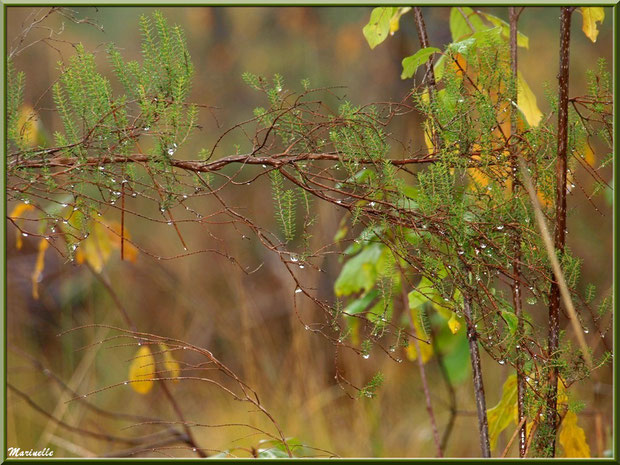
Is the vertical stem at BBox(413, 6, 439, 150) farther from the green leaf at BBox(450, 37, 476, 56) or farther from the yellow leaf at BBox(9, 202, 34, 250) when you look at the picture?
the yellow leaf at BBox(9, 202, 34, 250)

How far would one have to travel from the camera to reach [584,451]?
2.93 feet

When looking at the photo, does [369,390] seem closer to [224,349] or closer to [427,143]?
[427,143]

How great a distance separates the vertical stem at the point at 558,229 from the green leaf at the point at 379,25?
22 cm

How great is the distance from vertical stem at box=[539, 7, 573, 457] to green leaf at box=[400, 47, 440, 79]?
0.15 m

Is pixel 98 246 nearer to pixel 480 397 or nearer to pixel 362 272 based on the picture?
pixel 362 272

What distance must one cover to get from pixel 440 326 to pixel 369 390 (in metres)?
0.69

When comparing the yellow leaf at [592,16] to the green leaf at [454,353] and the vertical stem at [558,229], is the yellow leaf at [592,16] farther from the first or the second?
the green leaf at [454,353]

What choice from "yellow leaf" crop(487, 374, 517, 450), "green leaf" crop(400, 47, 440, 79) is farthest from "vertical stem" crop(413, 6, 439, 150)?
"yellow leaf" crop(487, 374, 517, 450)

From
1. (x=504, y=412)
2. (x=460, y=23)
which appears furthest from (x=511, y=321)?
(x=460, y=23)

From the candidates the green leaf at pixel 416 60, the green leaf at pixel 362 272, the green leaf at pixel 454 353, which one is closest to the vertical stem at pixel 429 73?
the green leaf at pixel 416 60

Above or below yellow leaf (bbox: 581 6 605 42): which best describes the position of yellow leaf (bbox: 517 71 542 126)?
below

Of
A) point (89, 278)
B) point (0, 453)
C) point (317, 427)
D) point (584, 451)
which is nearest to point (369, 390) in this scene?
point (584, 451)

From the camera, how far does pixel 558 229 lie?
32.2 inches

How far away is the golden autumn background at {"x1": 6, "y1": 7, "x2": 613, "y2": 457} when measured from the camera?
1.69m
